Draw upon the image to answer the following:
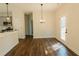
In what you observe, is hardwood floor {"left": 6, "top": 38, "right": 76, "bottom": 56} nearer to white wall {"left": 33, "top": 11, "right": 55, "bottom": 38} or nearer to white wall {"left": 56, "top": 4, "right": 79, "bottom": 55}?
white wall {"left": 56, "top": 4, "right": 79, "bottom": 55}

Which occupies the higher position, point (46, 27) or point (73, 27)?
point (73, 27)

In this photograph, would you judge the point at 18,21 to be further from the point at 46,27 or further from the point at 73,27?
the point at 73,27

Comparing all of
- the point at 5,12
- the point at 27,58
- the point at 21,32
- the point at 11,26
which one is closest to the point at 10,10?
the point at 5,12

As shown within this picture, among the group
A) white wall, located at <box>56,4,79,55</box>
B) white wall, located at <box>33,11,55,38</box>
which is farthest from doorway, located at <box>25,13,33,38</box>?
white wall, located at <box>56,4,79,55</box>

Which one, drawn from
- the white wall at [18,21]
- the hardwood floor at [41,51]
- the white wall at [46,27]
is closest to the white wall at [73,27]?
the hardwood floor at [41,51]

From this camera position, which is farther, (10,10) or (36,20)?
(36,20)

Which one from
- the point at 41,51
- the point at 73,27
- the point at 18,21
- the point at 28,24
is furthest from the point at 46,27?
the point at 73,27

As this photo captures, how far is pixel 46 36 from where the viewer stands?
9648 millimetres

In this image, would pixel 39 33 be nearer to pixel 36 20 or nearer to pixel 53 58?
pixel 36 20

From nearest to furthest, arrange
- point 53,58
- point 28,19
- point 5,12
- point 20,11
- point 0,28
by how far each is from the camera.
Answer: point 53,58 → point 0,28 → point 5,12 → point 20,11 → point 28,19

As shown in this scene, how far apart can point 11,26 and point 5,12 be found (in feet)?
3.56

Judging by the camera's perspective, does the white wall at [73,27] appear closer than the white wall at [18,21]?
Yes

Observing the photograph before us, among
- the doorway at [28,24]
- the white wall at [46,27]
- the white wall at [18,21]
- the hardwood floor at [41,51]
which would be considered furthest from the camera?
the doorway at [28,24]

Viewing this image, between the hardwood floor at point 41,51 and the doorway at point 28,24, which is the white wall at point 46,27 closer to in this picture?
the doorway at point 28,24
